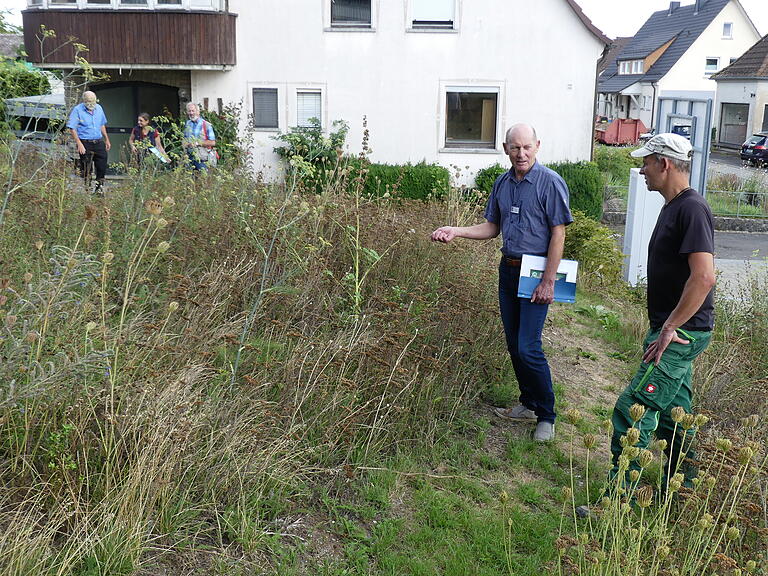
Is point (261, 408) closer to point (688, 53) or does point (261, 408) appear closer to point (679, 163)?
point (679, 163)

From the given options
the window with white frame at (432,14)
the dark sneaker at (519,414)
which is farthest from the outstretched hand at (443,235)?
the window with white frame at (432,14)

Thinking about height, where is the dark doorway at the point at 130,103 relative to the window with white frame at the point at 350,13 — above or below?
below

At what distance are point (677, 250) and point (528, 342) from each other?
1.38 m

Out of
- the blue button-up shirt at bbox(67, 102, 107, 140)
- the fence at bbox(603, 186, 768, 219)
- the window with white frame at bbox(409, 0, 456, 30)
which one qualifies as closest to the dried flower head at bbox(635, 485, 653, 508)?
the blue button-up shirt at bbox(67, 102, 107, 140)

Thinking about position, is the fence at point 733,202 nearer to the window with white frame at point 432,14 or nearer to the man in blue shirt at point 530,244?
the window with white frame at point 432,14

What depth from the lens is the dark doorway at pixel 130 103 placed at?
22609mm

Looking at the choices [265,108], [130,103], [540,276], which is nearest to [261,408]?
[540,276]

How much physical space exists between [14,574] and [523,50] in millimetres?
19198

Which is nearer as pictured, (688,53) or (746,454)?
(746,454)

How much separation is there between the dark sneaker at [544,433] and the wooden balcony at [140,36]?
1621 centimetres

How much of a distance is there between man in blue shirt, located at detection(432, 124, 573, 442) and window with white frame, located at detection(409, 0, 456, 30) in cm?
1575

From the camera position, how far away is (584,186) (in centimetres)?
2050

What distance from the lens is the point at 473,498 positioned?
4859 mm

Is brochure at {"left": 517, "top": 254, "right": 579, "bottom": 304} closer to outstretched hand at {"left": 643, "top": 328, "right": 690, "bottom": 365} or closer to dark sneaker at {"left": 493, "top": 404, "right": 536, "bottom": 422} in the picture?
dark sneaker at {"left": 493, "top": 404, "right": 536, "bottom": 422}
